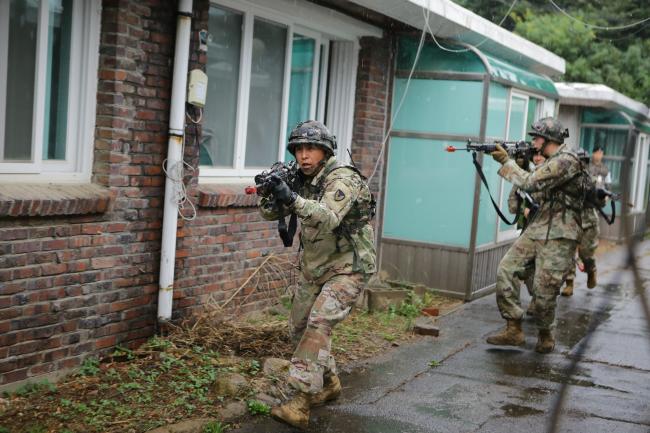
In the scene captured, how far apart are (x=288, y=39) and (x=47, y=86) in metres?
3.14

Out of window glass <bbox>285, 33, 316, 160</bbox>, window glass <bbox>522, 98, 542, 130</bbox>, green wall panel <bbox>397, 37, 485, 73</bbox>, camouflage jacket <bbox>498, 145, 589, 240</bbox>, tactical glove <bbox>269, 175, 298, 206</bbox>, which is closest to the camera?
tactical glove <bbox>269, 175, 298, 206</bbox>

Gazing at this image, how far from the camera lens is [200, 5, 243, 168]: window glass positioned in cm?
711

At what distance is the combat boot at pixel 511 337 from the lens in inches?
296

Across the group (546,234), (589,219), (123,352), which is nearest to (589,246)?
(589,219)

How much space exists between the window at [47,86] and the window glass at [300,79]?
121 inches

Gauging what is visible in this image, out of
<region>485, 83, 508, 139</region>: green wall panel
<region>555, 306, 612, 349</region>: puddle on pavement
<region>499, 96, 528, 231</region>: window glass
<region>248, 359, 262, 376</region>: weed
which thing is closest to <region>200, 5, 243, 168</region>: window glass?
<region>248, 359, 262, 376</region>: weed

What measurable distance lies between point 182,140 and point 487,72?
4.44m

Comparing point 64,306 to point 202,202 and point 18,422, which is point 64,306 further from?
point 202,202

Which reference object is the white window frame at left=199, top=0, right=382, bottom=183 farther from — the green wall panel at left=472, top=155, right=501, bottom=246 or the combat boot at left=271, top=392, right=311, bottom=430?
the combat boot at left=271, top=392, right=311, bottom=430

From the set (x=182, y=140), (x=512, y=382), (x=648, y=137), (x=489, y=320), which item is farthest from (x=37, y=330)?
(x=648, y=137)

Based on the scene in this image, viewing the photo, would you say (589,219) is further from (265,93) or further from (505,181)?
(265,93)

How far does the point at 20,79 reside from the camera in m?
5.32

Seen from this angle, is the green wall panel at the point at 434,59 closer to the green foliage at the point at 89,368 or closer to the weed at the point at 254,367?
the weed at the point at 254,367

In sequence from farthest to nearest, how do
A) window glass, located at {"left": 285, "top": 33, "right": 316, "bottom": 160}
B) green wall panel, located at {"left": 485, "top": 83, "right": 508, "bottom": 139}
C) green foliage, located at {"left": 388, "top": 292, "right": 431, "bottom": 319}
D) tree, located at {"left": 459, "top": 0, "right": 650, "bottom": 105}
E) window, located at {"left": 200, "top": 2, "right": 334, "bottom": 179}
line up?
tree, located at {"left": 459, "top": 0, "right": 650, "bottom": 105} → green wall panel, located at {"left": 485, "top": 83, "right": 508, "bottom": 139} → window glass, located at {"left": 285, "top": 33, "right": 316, "bottom": 160} → green foliage, located at {"left": 388, "top": 292, "right": 431, "bottom": 319} → window, located at {"left": 200, "top": 2, "right": 334, "bottom": 179}
